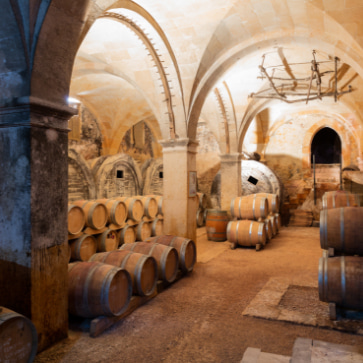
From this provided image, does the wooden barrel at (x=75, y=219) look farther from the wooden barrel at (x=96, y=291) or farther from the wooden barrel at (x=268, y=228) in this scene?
the wooden barrel at (x=268, y=228)

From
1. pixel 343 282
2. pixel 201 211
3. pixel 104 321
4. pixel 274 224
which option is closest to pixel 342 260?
pixel 343 282

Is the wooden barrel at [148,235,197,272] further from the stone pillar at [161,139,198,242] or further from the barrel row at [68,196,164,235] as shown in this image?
the barrel row at [68,196,164,235]

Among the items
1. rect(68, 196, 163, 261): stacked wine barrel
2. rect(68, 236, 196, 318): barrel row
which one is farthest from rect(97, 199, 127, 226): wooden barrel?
rect(68, 236, 196, 318): barrel row

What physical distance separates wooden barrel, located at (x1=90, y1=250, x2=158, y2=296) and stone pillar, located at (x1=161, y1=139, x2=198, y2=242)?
2146 mm

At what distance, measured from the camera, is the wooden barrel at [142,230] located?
7.78 m

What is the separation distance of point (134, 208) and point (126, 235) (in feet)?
2.23

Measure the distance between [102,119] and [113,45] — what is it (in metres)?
6.01

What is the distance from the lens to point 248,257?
7113 mm

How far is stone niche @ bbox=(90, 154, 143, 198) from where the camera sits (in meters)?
7.88

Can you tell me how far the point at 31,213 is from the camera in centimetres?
294

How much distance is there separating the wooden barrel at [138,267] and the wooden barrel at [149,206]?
11.6ft

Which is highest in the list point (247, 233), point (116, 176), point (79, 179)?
point (116, 176)

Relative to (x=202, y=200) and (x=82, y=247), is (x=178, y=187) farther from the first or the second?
(x=202, y=200)

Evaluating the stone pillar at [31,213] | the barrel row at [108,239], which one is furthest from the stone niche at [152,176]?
the stone pillar at [31,213]
